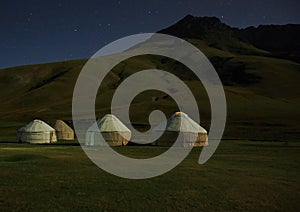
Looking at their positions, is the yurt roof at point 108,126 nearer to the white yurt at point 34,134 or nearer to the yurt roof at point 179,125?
the yurt roof at point 179,125

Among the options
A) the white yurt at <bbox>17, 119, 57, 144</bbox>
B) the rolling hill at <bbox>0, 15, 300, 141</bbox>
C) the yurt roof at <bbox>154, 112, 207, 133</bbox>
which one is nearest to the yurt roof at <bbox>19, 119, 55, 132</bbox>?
the white yurt at <bbox>17, 119, 57, 144</bbox>

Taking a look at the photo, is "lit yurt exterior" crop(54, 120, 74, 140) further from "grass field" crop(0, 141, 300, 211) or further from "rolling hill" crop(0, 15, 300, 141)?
"grass field" crop(0, 141, 300, 211)

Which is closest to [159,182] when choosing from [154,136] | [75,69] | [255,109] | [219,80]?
[154,136]

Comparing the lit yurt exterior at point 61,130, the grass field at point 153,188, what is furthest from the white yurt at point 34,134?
the grass field at point 153,188

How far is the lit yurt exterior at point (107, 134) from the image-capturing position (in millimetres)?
42094

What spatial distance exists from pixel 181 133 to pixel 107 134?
29.0 feet

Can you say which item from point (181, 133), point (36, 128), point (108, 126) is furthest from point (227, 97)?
point (181, 133)

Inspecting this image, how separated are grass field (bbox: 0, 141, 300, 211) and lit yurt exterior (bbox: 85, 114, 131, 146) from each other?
16.6m

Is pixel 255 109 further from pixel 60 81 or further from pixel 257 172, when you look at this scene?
pixel 60 81

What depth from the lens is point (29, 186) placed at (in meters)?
17.2

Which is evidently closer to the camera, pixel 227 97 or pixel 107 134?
pixel 107 134

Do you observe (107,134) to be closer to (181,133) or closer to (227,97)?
(181,133)

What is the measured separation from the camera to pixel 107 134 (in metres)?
42.3

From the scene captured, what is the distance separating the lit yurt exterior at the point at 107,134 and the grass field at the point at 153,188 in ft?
54.6
